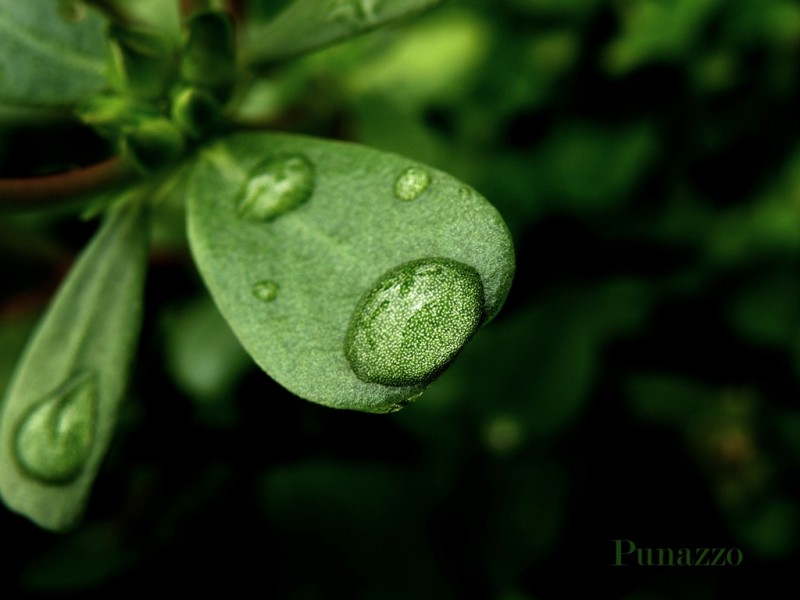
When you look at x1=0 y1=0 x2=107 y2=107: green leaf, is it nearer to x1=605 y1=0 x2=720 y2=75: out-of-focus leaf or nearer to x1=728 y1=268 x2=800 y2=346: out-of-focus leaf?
x1=605 y1=0 x2=720 y2=75: out-of-focus leaf

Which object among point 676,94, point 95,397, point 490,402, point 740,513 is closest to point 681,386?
point 740,513

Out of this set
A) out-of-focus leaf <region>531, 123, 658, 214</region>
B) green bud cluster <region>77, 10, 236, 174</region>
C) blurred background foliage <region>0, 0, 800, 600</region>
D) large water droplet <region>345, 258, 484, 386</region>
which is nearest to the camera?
large water droplet <region>345, 258, 484, 386</region>

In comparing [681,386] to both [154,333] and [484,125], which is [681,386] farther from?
[154,333]

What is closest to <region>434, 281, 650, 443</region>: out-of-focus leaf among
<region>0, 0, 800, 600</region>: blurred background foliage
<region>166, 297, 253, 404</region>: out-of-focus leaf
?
<region>0, 0, 800, 600</region>: blurred background foliage

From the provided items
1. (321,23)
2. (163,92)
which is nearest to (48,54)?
(163,92)

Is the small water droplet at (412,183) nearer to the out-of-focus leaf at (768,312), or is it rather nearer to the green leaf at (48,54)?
the green leaf at (48,54)

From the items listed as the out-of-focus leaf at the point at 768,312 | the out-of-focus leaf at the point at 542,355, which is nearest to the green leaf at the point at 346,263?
the out-of-focus leaf at the point at 542,355
